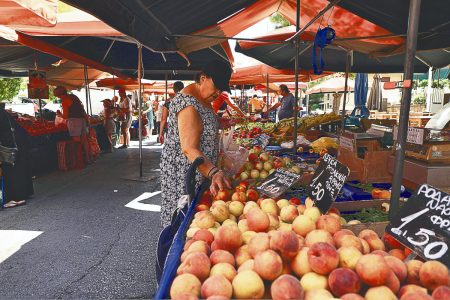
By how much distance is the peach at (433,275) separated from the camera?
1240 millimetres

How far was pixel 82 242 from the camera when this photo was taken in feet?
13.8

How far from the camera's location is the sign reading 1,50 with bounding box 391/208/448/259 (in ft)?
4.58

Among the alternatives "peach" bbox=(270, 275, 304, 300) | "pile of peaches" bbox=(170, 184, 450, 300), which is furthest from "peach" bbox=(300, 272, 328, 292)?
"peach" bbox=(270, 275, 304, 300)

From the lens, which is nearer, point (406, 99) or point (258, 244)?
point (258, 244)

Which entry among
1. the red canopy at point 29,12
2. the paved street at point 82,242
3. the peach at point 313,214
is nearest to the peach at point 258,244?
the peach at point 313,214

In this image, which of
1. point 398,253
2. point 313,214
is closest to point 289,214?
point 313,214

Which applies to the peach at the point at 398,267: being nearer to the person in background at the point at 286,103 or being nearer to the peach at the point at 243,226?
the peach at the point at 243,226

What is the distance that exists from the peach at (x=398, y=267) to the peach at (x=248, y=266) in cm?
51

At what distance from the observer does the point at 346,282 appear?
46.8 inches

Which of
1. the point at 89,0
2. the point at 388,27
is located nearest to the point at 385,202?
the point at 89,0

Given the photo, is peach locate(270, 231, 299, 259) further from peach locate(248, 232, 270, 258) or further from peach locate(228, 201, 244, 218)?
peach locate(228, 201, 244, 218)

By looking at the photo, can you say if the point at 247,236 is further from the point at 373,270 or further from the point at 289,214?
the point at 373,270

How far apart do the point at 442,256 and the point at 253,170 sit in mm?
2185

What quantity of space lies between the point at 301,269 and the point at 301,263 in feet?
0.08
